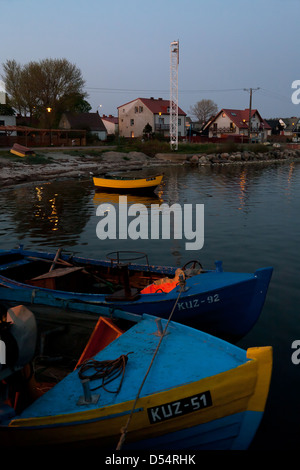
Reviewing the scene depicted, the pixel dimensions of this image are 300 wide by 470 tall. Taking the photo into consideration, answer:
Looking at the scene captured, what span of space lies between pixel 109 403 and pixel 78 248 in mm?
12885

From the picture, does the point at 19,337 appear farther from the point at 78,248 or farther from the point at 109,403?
the point at 78,248

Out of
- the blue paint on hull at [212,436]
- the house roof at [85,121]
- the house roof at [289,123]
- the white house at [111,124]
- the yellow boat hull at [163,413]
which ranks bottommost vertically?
the blue paint on hull at [212,436]

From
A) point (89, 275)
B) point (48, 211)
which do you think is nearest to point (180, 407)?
point (89, 275)

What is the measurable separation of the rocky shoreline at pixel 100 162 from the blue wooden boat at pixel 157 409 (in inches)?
1390

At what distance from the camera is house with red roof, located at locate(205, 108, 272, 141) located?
3844 inches

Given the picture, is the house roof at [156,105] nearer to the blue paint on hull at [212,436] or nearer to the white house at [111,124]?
the white house at [111,124]

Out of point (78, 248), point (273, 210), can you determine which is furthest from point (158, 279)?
point (273, 210)

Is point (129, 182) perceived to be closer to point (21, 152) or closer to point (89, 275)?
point (21, 152)

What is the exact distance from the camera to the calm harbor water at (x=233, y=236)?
7660 millimetres

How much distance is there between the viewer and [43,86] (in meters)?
70.4

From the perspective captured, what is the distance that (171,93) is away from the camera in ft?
260

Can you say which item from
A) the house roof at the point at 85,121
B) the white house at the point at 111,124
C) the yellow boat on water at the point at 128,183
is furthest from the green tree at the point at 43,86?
the yellow boat on water at the point at 128,183

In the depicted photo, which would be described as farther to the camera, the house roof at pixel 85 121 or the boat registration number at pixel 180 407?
the house roof at pixel 85 121

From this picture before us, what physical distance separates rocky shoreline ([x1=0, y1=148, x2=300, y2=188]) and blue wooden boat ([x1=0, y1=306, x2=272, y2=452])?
116 feet
